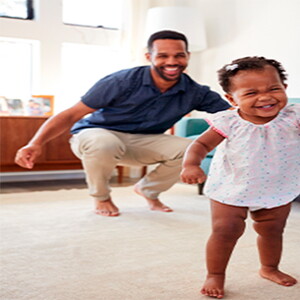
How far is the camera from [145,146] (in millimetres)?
2512

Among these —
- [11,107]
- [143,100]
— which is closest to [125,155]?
[143,100]

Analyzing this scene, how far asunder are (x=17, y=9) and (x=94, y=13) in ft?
2.22

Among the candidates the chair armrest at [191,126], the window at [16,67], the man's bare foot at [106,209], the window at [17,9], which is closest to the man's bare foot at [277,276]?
the man's bare foot at [106,209]

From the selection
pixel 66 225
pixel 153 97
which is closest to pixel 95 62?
pixel 153 97

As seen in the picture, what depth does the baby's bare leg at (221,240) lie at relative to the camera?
1256 millimetres

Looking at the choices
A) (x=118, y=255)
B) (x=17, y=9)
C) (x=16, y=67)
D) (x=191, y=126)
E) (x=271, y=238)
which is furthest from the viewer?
(x=16, y=67)

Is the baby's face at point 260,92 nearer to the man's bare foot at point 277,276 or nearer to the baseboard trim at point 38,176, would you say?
the man's bare foot at point 277,276

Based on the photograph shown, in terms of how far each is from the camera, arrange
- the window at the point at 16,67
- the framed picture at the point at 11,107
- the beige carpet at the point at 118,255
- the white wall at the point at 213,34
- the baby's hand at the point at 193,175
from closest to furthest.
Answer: the baby's hand at the point at 193,175
the beige carpet at the point at 118,255
the white wall at the point at 213,34
the framed picture at the point at 11,107
the window at the point at 16,67

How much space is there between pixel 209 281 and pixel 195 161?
347 mm

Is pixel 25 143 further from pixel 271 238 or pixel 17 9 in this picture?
pixel 271 238

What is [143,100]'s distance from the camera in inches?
95.8

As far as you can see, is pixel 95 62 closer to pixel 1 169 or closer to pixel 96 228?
pixel 1 169

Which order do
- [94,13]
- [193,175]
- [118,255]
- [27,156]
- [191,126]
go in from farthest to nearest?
[94,13] → [191,126] → [27,156] → [118,255] → [193,175]

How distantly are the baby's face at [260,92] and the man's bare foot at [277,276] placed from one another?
484mm
